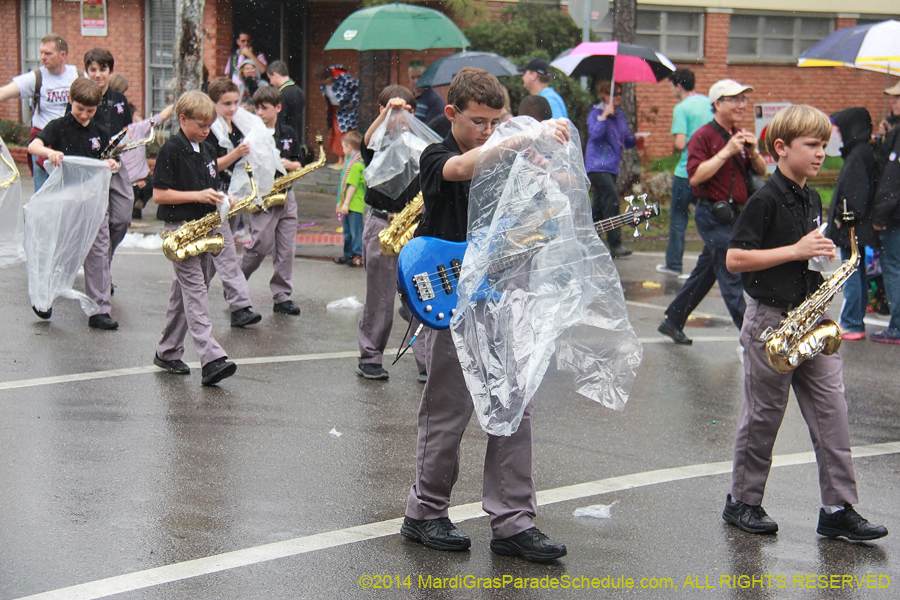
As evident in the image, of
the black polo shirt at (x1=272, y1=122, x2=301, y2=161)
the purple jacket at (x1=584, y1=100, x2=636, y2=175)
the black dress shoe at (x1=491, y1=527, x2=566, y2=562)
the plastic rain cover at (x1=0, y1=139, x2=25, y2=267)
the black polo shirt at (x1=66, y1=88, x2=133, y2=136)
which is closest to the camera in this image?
the black dress shoe at (x1=491, y1=527, x2=566, y2=562)

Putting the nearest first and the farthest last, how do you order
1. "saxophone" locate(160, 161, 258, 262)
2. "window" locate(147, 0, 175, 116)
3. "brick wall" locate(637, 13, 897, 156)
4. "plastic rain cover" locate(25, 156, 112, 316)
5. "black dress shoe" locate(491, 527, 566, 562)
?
"black dress shoe" locate(491, 527, 566, 562) < "saxophone" locate(160, 161, 258, 262) < "plastic rain cover" locate(25, 156, 112, 316) < "window" locate(147, 0, 175, 116) < "brick wall" locate(637, 13, 897, 156)

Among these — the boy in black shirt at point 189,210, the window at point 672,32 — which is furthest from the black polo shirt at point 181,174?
the window at point 672,32

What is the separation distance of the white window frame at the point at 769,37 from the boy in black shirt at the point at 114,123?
1523 centimetres

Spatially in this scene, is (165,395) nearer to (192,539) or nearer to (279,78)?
(192,539)

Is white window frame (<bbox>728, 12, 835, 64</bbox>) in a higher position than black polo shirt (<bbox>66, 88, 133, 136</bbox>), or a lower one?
higher

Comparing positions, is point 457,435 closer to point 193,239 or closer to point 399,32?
point 193,239

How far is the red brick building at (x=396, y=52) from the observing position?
19.4 m

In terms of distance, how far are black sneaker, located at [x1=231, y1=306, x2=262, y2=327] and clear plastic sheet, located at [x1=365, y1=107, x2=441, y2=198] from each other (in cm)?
198

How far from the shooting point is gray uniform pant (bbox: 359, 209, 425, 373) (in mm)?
6680

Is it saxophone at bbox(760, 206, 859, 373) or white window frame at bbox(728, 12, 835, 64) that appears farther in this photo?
white window frame at bbox(728, 12, 835, 64)

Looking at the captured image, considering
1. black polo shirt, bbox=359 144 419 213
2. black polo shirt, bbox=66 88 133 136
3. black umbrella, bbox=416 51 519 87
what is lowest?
black polo shirt, bbox=359 144 419 213

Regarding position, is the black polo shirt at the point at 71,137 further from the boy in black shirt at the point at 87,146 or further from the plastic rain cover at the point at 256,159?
the plastic rain cover at the point at 256,159

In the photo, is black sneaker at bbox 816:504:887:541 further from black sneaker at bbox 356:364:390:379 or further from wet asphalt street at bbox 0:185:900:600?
black sneaker at bbox 356:364:390:379

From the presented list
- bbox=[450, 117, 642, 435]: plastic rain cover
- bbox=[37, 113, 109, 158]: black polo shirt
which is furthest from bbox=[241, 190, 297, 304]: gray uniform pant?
bbox=[450, 117, 642, 435]: plastic rain cover
